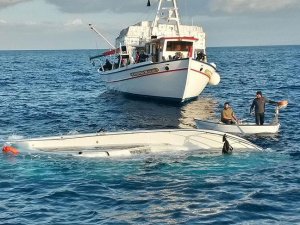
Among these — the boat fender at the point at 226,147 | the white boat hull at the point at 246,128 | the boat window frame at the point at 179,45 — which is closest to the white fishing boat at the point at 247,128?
the white boat hull at the point at 246,128

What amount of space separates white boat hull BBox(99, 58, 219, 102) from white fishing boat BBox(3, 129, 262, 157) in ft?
47.5

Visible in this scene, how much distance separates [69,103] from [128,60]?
7.00m

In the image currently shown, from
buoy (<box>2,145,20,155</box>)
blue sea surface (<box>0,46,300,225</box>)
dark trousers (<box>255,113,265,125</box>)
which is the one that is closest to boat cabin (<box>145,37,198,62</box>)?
blue sea surface (<box>0,46,300,225</box>)

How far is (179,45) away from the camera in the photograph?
124ft

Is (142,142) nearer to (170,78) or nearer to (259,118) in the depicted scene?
(259,118)

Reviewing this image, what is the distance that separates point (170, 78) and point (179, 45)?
14.7ft

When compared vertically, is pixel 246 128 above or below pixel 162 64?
below

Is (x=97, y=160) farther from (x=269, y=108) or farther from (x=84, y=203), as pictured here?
(x=269, y=108)

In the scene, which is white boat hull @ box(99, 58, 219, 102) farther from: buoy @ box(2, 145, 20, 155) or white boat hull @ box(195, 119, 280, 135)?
buoy @ box(2, 145, 20, 155)

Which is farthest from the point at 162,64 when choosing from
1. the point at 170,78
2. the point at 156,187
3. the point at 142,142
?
the point at 156,187

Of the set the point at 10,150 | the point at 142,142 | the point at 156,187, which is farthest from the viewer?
the point at 142,142

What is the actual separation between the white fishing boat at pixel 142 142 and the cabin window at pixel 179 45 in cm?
1875

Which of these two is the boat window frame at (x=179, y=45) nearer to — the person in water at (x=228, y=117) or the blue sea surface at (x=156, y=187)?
the blue sea surface at (x=156, y=187)

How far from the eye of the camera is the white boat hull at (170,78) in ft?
112
